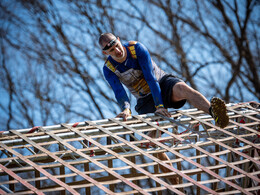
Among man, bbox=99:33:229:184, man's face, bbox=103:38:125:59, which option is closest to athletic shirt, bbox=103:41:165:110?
man, bbox=99:33:229:184

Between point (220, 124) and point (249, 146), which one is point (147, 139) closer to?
point (220, 124)

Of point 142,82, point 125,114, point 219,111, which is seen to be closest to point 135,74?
point 142,82

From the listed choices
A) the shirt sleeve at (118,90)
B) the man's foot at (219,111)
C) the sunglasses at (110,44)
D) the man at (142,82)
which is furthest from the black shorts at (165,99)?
the sunglasses at (110,44)

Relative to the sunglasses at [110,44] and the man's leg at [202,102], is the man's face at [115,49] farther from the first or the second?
the man's leg at [202,102]

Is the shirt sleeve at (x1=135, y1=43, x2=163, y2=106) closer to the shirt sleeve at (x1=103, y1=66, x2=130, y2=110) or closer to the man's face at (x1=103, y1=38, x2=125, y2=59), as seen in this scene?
the man's face at (x1=103, y1=38, x2=125, y2=59)

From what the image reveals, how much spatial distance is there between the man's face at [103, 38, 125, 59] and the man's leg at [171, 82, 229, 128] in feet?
2.23

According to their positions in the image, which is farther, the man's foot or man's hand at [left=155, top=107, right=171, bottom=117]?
man's hand at [left=155, top=107, right=171, bottom=117]

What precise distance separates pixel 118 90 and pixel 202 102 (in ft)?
3.07

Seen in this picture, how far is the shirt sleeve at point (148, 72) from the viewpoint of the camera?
328 centimetres

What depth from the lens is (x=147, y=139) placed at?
3.07 m

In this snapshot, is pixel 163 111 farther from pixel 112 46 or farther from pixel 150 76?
pixel 112 46

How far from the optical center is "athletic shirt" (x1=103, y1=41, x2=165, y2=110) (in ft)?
10.9

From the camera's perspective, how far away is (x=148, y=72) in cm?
333

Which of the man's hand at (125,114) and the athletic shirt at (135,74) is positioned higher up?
the athletic shirt at (135,74)
